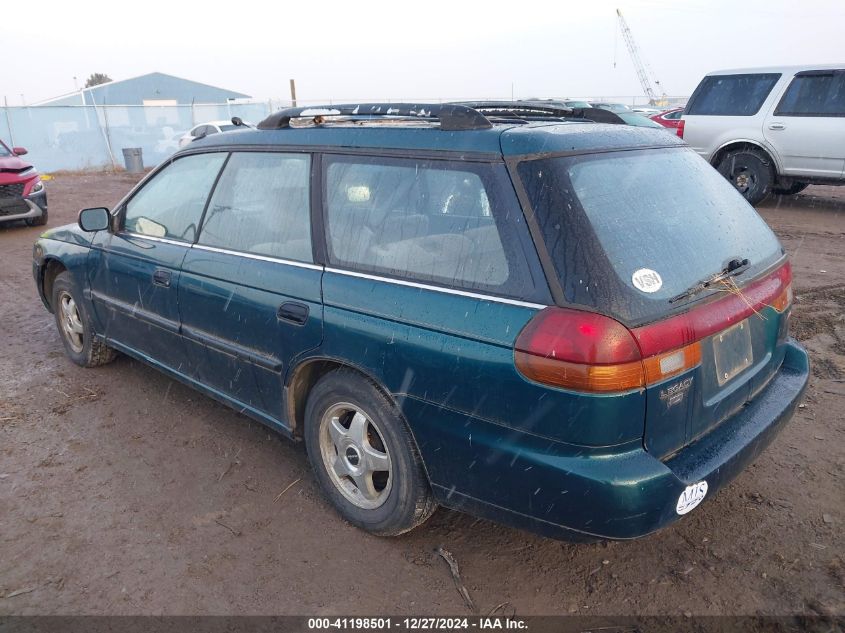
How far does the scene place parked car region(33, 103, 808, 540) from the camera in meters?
2.17

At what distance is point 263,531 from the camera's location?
9.85 ft

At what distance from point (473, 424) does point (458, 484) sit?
0.94 feet

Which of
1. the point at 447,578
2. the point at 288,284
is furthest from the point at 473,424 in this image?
the point at 288,284

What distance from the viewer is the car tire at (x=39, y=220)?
1134 centimetres

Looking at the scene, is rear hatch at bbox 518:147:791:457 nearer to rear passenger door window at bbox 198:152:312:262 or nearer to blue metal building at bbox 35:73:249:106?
rear passenger door window at bbox 198:152:312:262

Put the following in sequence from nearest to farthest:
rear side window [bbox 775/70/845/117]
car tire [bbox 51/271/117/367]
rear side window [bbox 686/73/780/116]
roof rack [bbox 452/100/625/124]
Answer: roof rack [bbox 452/100/625/124]
car tire [bbox 51/271/117/367]
rear side window [bbox 775/70/845/117]
rear side window [bbox 686/73/780/116]

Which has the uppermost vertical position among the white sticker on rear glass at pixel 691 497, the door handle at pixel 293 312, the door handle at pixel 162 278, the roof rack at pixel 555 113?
the roof rack at pixel 555 113

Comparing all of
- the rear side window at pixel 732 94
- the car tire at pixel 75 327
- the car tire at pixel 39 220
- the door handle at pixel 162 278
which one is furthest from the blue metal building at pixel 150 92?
the door handle at pixel 162 278

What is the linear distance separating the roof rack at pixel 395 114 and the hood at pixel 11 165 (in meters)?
9.22

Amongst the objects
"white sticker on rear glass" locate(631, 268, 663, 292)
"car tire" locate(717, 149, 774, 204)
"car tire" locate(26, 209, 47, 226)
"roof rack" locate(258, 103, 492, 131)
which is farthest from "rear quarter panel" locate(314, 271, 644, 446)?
"car tire" locate(26, 209, 47, 226)

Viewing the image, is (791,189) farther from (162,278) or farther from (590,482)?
(590,482)

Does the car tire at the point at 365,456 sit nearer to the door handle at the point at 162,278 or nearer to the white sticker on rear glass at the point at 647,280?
the white sticker on rear glass at the point at 647,280

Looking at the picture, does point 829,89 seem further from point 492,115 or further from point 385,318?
point 385,318

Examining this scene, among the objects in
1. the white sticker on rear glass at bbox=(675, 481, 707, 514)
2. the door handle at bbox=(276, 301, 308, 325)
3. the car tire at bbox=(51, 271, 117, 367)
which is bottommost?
the car tire at bbox=(51, 271, 117, 367)
